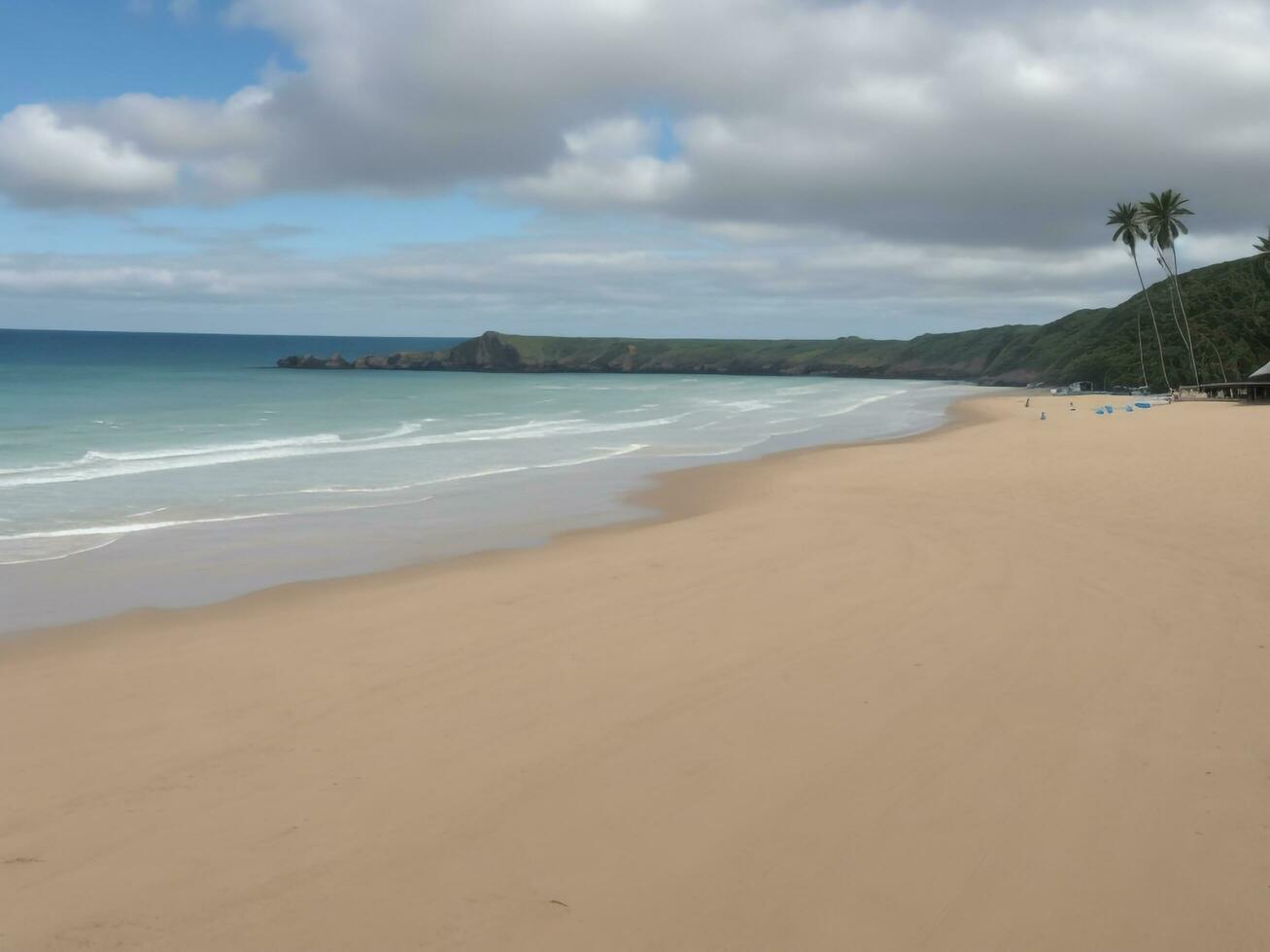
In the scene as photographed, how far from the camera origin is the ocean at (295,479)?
12.3 metres

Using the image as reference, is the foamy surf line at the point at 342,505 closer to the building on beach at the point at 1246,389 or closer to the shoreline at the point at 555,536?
the shoreline at the point at 555,536

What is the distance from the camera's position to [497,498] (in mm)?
18531

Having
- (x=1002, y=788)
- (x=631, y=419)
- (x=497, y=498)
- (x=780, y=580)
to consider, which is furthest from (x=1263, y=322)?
(x=1002, y=788)

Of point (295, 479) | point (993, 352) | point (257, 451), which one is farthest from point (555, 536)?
point (993, 352)

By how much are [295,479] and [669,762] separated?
58.3 feet

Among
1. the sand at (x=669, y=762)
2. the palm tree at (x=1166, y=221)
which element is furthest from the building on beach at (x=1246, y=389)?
the sand at (x=669, y=762)

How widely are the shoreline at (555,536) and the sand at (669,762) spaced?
272mm

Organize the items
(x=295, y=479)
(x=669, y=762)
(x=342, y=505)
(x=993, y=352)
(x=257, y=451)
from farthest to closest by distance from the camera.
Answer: (x=993, y=352) < (x=257, y=451) < (x=295, y=479) < (x=342, y=505) < (x=669, y=762)

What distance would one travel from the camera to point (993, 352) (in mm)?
120750

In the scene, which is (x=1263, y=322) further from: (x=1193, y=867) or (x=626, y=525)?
(x=1193, y=867)

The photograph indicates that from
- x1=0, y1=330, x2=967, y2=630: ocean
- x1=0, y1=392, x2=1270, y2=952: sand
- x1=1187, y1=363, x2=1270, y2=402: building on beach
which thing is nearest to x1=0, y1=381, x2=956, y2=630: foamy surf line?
x1=0, y1=330, x2=967, y2=630: ocean

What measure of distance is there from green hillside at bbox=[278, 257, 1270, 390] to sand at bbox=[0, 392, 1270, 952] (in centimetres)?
5610

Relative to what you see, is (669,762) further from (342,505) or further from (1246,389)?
(1246,389)

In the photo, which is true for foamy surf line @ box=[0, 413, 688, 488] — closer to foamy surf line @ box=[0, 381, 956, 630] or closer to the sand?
foamy surf line @ box=[0, 381, 956, 630]
